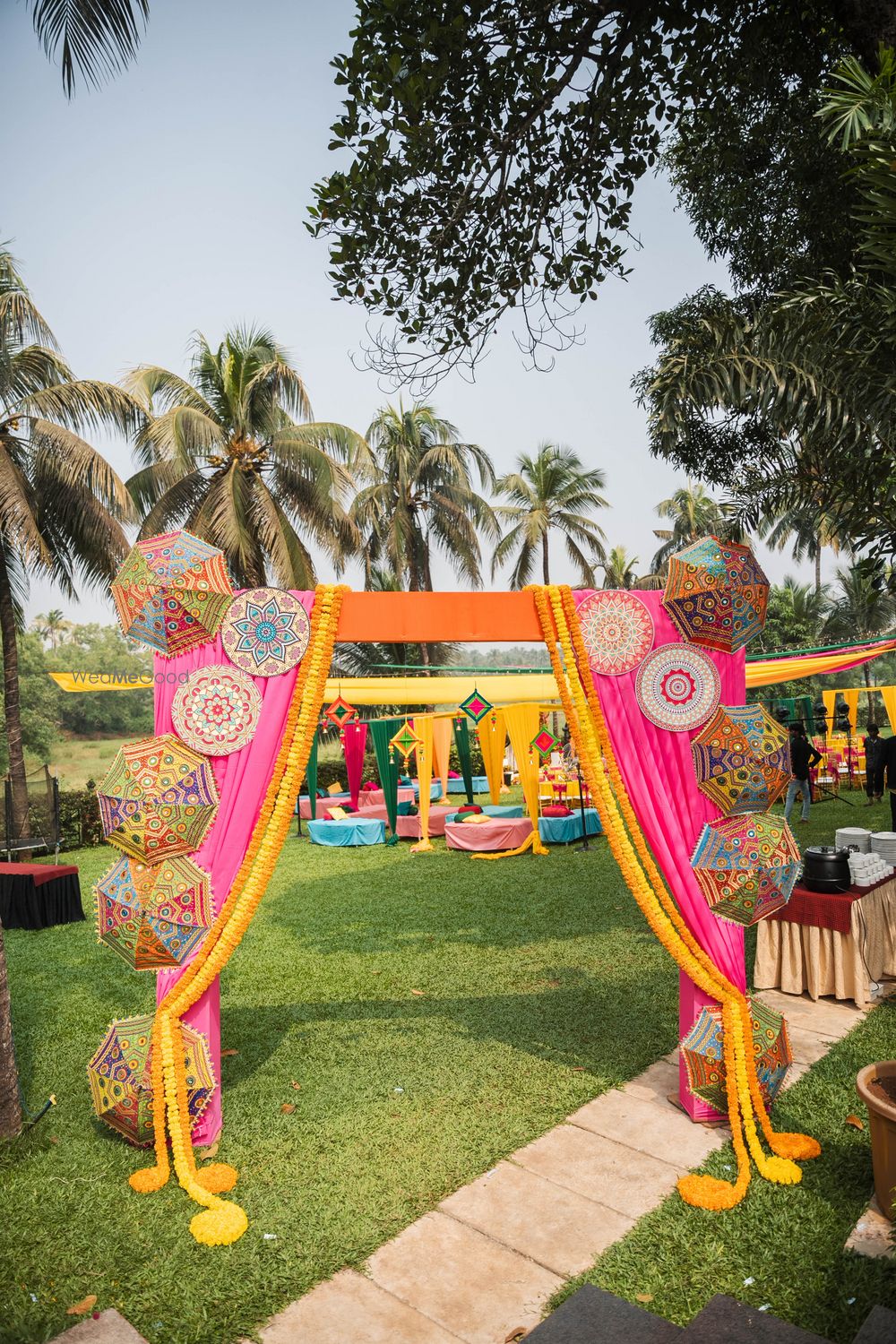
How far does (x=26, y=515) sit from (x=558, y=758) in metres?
11.4

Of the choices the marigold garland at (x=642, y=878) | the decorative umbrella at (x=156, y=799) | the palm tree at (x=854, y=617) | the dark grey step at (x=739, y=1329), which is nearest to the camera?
the dark grey step at (x=739, y=1329)

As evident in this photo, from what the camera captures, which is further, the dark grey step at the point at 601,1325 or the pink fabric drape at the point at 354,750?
the pink fabric drape at the point at 354,750

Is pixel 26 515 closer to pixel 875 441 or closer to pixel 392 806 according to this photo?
pixel 392 806

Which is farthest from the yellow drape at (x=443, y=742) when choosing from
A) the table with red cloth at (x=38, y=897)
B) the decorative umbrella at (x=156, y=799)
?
the decorative umbrella at (x=156, y=799)

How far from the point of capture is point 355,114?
4676 mm

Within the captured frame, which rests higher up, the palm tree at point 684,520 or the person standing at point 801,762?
→ the palm tree at point 684,520

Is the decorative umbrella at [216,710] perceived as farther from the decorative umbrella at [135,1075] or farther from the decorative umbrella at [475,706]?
the decorative umbrella at [475,706]

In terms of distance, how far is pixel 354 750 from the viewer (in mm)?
14195

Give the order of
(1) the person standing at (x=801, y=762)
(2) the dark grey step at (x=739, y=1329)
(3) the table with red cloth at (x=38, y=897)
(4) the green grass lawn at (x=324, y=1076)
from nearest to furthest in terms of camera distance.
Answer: (2) the dark grey step at (x=739, y=1329) < (4) the green grass lawn at (x=324, y=1076) < (3) the table with red cloth at (x=38, y=897) < (1) the person standing at (x=801, y=762)

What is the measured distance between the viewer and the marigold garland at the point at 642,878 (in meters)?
3.93

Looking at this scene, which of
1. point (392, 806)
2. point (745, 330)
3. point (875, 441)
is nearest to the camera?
point (875, 441)

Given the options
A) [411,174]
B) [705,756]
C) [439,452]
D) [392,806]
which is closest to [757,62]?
[411,174]

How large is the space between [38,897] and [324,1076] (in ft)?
18.1

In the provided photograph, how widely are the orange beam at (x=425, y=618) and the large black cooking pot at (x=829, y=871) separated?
3.05m
